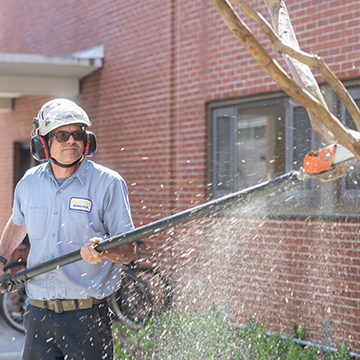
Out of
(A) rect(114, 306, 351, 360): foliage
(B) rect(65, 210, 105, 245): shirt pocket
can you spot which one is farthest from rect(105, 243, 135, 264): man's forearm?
(A) rect(114, 306, 351, 360): foliage

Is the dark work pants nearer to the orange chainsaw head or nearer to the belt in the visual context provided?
the belt

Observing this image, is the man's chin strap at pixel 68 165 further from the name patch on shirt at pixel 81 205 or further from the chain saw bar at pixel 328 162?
the chain saw bar at pixel 328 162

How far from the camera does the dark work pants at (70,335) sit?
12.3 feet

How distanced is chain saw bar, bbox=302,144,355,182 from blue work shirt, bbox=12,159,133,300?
4.26 ft

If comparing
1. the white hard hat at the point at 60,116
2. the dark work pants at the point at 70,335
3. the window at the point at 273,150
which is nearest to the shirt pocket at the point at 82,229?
the dark work pants at the point at 70,335

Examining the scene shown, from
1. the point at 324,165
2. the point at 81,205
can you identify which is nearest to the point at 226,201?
the point at 324,165

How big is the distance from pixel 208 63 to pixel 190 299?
113 inches

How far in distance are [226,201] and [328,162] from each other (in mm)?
684

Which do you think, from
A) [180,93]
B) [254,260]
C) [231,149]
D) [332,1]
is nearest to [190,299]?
[254,260]

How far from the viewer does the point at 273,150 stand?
7.27 meters

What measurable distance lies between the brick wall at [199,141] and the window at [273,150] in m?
0.16

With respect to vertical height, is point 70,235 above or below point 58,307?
above

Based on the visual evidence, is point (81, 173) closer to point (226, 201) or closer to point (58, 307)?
point (58, 307)

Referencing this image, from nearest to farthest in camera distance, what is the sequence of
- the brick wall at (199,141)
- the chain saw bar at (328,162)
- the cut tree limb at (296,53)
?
the cut tree limb at (296,53) → the chain saw bar at (328,162) → the brick wall at (199,141)
